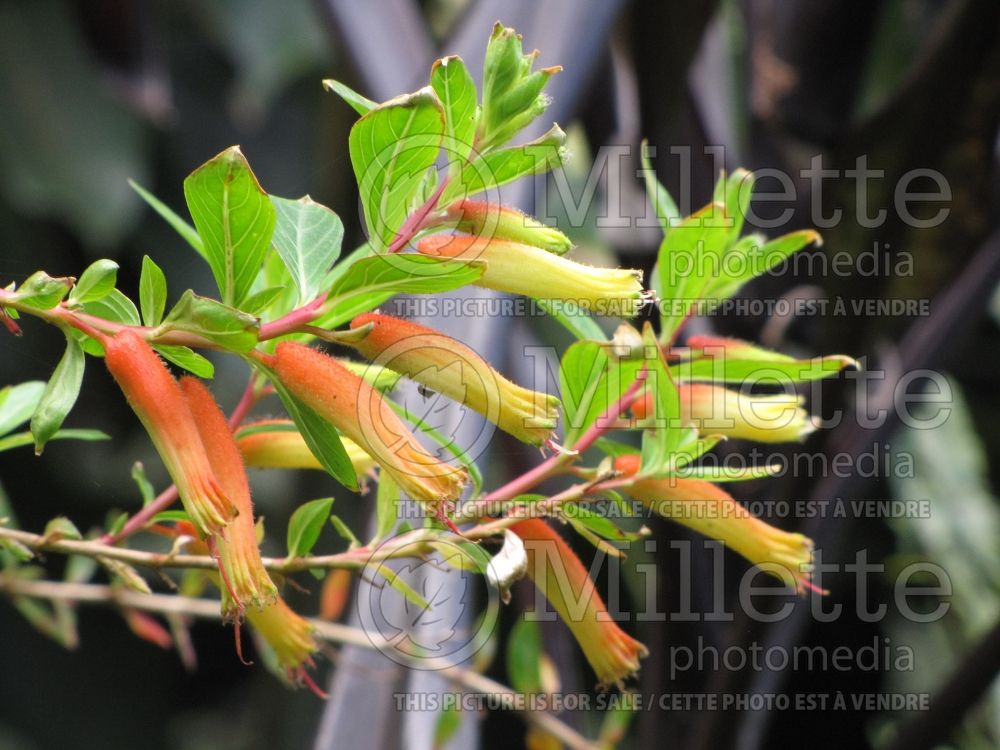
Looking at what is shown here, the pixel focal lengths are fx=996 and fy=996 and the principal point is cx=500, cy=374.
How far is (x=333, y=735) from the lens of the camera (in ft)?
1.39

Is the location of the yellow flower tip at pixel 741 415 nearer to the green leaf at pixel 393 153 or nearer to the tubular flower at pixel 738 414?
the tubular flower at pixel 738 414

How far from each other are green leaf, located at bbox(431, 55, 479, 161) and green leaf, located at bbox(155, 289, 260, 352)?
2.6 inches

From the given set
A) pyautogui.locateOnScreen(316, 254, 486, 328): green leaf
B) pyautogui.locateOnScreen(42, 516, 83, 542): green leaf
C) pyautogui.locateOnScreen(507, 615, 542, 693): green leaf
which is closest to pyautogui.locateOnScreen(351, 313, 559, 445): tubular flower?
pyautogui.locateOnScreen(316, 254, 486, 328): green leaf

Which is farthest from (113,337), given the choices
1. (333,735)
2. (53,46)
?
(53,46)

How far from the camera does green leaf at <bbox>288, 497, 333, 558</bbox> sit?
31cm

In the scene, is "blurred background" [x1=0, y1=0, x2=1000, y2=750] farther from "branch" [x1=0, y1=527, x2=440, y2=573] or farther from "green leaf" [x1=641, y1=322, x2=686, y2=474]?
"green leaf" [x1=641, y1=322, x2=686, y2=474]

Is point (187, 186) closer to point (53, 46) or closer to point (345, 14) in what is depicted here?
point (345, 14)

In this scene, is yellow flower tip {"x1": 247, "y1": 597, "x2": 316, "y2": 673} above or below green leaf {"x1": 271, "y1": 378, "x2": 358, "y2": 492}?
below

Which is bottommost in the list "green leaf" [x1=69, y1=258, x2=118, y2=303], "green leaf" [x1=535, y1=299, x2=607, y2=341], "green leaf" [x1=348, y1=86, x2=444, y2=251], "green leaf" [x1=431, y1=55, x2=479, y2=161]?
"green leaf" [x1=69, y1=258, x2=118, y2=303]

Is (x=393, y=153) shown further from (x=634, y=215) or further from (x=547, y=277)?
(x=634, y=215)

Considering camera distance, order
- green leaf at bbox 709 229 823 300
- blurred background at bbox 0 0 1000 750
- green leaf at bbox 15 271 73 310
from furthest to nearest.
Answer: blurred background at bbox 0 0 1000 750
green leaf at bbox 709 229 823 300
green leaf at bbox 15 271 73 310

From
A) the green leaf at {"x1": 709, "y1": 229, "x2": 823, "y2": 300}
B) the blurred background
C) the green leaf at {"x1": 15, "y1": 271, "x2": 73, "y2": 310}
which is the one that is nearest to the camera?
the green leaf at {"x1": 15, "y1": 271, "x2": 73, "y2": 310}

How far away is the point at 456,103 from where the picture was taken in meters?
0.24

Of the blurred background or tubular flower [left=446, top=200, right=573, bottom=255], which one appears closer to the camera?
tubular flower [left=446, top=200, right=573, bottom=255]
